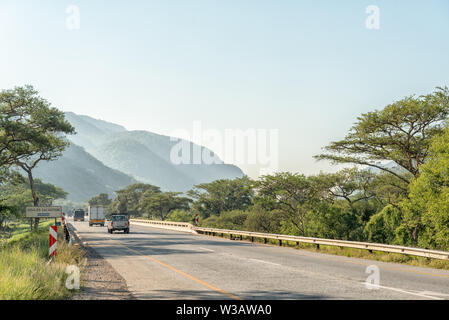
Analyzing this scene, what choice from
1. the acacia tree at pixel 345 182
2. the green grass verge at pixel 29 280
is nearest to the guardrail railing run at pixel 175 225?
the acacia tree at pixel 345 182

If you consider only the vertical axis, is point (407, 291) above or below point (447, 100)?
below

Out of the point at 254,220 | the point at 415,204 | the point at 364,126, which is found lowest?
the point at 254,220

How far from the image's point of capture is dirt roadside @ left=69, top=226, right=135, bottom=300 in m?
9.20

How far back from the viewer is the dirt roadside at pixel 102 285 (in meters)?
9.20

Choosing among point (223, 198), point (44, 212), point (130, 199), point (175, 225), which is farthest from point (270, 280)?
point (130, 199)

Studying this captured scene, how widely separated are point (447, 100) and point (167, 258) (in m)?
22.2

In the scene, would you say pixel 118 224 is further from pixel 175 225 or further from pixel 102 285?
pixel 102 285

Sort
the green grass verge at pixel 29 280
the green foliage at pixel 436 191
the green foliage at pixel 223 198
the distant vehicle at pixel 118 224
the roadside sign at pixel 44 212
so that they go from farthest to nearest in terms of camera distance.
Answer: the green foliage at pixel 223 198, the distant vehicle at pixel 118 224, the green foliage at pixel 436 191, the roadside sign at pixel 44 212, the green grass verge at pixel 29 280

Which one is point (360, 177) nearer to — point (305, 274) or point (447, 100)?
point (447, 100)

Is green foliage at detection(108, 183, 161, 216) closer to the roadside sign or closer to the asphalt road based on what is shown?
the roadside sign

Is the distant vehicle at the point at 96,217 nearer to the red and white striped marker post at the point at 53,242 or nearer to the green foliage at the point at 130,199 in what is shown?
the red and white striped marker post at the point at 53,242
